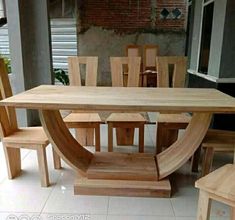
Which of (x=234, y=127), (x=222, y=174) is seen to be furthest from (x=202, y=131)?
(x=234, y=127)

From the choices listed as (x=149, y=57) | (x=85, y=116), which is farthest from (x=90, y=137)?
(x=149, y=57)

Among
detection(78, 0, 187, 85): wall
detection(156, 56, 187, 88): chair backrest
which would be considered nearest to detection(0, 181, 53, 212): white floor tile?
detection(156, 56, 187, 88): chair backrest

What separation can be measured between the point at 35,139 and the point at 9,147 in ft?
0.90

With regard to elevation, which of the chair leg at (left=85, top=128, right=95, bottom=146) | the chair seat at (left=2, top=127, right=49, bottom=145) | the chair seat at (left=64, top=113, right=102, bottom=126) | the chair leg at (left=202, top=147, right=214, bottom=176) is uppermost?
the chair seat at (left=64, top=113, right=102, bottom=126)

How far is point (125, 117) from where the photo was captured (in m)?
2.60

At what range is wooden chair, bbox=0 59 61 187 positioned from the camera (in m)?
2.02

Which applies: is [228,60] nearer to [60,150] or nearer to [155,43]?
[60,150]

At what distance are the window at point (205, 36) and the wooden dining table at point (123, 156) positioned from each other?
2.16m

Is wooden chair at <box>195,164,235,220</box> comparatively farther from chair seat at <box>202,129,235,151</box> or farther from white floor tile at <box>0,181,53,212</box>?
white floor tile at <box>0,181,53,212</box>

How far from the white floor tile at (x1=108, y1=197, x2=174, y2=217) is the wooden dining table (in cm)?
5

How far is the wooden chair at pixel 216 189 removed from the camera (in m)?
1.23

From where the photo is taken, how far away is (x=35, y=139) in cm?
203

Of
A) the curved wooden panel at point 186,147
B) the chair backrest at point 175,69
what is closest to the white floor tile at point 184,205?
the curved wooden panel at point 186,147

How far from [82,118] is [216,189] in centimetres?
159
